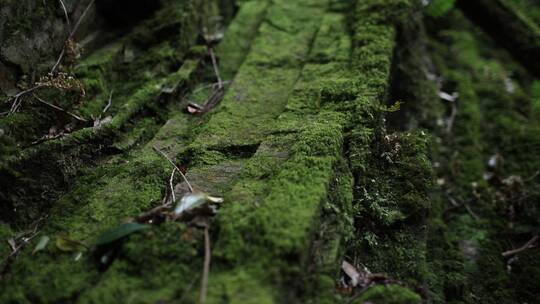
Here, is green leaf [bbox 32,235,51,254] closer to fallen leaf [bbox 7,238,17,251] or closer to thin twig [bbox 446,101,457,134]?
fallen leaf [bbox 7,238,17,251]

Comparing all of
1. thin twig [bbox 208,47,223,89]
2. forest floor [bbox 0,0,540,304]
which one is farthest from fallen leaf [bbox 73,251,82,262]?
thin twig [bbox 208,47,223,89]

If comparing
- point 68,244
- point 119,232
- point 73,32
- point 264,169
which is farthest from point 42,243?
point 73,32

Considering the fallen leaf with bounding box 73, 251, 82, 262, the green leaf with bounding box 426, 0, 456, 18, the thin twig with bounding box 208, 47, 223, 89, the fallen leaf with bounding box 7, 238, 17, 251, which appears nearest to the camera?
the fallen leaf with bounding box 73, 251, 82, 262

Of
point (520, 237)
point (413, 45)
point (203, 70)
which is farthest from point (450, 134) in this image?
point (203, 70)

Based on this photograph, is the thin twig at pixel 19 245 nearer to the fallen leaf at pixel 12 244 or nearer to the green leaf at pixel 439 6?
the fallen leaf at pixel 12 244

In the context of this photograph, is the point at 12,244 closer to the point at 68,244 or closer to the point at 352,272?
the point at 68,244
